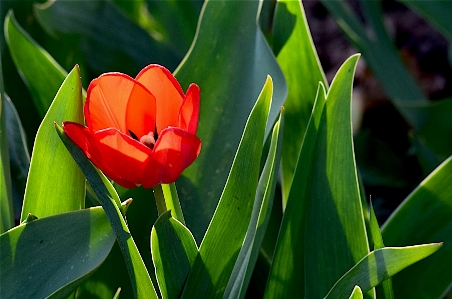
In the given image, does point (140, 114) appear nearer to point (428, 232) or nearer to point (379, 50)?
point (428, 232)

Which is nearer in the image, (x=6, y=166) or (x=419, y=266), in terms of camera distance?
(x=6, y=166)

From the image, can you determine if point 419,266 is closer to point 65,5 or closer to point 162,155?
point 162,155

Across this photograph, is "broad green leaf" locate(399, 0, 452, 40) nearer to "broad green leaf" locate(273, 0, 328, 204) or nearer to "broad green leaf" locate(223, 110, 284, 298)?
"broad green leaf" locate(273, 0, 328, 204)

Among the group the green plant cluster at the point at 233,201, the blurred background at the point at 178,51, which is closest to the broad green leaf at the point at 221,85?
the green plant cluster at the point at 233,201

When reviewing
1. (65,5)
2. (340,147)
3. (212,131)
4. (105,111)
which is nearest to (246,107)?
(212,131)

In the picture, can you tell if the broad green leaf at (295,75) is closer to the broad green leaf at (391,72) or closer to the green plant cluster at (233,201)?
the green plant cluster at (233,201)

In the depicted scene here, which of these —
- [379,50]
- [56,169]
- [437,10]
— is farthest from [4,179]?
[379,50]
